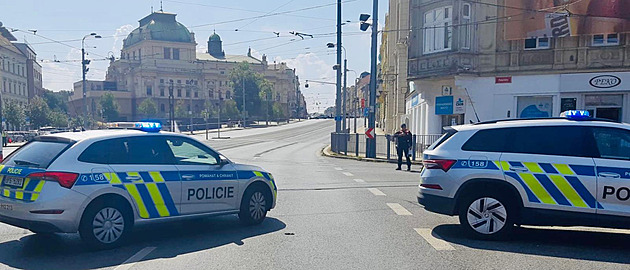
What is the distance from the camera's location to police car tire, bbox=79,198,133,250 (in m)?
6.23

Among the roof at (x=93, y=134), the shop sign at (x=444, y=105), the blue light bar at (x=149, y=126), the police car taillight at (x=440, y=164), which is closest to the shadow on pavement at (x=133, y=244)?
the roof at (x=93, y=134)

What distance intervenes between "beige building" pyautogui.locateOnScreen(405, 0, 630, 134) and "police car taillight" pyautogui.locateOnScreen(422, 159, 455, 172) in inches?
541

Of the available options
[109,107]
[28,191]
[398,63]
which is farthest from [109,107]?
[28,191]

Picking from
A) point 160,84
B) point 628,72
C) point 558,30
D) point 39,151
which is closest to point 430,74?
point 558,30

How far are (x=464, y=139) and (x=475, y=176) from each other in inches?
23.2

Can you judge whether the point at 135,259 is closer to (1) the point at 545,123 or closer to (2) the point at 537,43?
(1) the point at 545,123

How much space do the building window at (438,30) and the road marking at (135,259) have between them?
62.1 ft

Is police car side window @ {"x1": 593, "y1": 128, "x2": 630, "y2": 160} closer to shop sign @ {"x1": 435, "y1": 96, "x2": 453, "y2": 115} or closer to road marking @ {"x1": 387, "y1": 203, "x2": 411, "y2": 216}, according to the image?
road marking @ {"x1": 387, "y1": 203, "x2": 411, "y2": 216}

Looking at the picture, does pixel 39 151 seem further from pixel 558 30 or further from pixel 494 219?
pixel 558 30

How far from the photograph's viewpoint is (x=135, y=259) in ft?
19.8

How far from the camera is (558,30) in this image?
21.3m

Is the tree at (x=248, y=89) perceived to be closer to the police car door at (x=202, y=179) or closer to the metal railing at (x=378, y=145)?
the metal railing at (x=378, y=145)

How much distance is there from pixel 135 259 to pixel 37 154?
6.26ft

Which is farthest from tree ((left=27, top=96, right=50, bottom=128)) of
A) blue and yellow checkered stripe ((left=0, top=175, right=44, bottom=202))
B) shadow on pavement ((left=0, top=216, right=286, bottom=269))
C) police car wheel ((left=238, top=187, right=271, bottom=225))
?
blue and yellow checkered stripe ((left=0, top=175, right=44, bottom=202))
